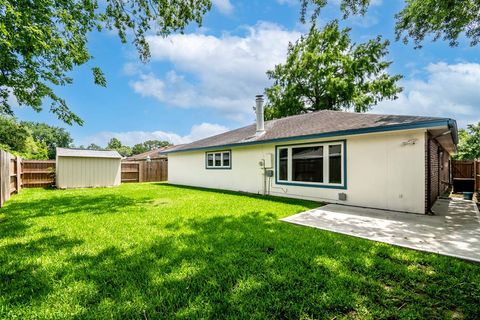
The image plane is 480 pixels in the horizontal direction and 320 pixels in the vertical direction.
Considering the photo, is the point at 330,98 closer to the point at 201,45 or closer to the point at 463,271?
the point at 201,45

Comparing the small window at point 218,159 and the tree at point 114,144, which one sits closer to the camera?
the small window at point 218,159

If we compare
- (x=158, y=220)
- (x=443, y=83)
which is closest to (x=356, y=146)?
(x=158, y=220)

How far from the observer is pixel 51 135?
1868 inches

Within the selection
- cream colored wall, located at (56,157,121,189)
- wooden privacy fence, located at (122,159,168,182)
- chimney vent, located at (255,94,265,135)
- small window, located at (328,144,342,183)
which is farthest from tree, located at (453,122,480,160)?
cream colored wall, located at (56,157,121,189)

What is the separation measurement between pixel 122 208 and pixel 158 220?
2.18 metres

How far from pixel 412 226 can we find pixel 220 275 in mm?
4430

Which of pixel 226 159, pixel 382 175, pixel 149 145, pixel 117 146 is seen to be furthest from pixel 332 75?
pixel 149 145

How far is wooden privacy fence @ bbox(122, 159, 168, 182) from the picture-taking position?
15797 millimetres

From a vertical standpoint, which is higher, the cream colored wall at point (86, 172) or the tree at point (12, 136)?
the tree at point (12, 136)

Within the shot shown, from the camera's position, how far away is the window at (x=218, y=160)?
1125cm

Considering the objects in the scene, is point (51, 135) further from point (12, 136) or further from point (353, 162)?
point (353, 162)

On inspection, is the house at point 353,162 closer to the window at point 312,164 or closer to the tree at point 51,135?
the window at point 312,164

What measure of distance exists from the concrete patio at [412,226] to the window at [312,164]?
1.22 metres

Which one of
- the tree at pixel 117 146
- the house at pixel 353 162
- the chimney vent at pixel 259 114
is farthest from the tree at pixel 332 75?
the tree at pixel 117 146
